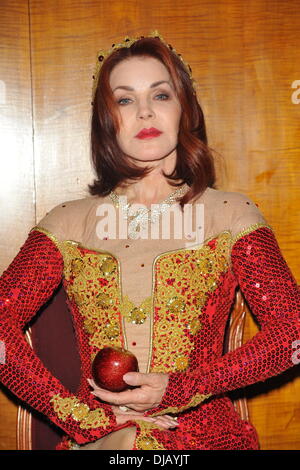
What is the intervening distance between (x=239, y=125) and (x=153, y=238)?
51cm

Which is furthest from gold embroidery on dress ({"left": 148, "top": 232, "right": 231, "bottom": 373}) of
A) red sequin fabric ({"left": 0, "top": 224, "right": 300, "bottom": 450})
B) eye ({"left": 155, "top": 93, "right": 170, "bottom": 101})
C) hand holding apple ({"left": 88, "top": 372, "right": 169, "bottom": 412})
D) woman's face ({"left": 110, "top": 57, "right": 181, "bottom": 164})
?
eye ({"left": 155, "top": 93, "right": 170, "bottom": 101})

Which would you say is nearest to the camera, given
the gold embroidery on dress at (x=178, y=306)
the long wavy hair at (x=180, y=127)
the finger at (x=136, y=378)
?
the finger at (x=136, y=378)

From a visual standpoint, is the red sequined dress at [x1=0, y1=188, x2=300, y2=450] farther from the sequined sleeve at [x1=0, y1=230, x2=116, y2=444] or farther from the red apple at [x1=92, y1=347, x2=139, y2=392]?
the red apple at [x1=92, y1=347, x2=139, y2=392]

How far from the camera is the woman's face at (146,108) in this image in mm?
1658

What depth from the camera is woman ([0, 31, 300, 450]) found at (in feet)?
4.92

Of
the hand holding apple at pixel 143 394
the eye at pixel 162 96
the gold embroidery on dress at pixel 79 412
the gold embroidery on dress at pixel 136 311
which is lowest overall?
the gold embroidery on dress at pixel 79 412

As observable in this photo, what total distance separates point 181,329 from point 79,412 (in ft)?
0.95

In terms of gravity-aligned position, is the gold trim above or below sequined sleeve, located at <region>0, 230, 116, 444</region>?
above

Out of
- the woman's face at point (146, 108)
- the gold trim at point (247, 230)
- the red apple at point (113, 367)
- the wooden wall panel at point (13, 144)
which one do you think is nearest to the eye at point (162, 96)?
the woman's face at point (146, 108)

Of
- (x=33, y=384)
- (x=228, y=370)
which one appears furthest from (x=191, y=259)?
(x=33, y=384)

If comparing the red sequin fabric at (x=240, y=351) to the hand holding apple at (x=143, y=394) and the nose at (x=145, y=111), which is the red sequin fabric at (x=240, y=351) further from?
the nose at (x=145, y=111)

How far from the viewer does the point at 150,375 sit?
1.46 metres

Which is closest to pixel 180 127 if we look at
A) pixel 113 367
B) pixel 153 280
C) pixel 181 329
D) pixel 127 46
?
pixel 127 46
